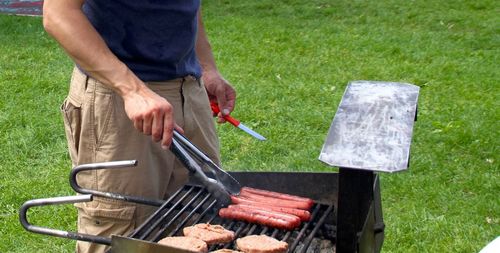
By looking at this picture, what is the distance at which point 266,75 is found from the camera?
7.37 m

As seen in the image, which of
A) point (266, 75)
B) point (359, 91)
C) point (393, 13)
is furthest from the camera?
point (393, 13)

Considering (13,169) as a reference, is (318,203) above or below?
above

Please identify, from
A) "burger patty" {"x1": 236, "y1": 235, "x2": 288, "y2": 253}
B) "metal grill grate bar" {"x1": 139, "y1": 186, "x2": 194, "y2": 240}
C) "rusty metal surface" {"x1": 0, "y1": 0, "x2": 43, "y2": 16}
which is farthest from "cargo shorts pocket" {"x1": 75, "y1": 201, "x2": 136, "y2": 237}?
"rusty metal surface" {"x1": 0, "y1": 0, "x2": 43, "y2": 16}

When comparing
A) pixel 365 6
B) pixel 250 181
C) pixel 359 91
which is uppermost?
pixel 359 91

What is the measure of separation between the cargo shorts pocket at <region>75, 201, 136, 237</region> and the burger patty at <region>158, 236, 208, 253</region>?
1.83 feet

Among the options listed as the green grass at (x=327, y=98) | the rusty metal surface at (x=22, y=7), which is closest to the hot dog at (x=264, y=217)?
the green grass at (x=327, y=98)

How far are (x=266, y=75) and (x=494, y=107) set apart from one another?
6.95 ft

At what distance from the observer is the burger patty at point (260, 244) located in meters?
2.31

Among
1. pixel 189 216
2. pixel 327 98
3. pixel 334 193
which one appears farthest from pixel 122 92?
pixel 327 98

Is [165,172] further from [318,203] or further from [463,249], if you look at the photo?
[463,249]

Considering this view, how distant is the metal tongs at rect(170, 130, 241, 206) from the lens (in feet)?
8.66

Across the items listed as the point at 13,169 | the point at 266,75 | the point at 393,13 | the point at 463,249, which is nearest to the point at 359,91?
the point at 463,249

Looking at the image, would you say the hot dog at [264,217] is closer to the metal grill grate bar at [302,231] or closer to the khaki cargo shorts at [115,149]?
the metal grill grate bar at [302,231]

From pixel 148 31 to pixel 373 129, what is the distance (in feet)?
3.14
